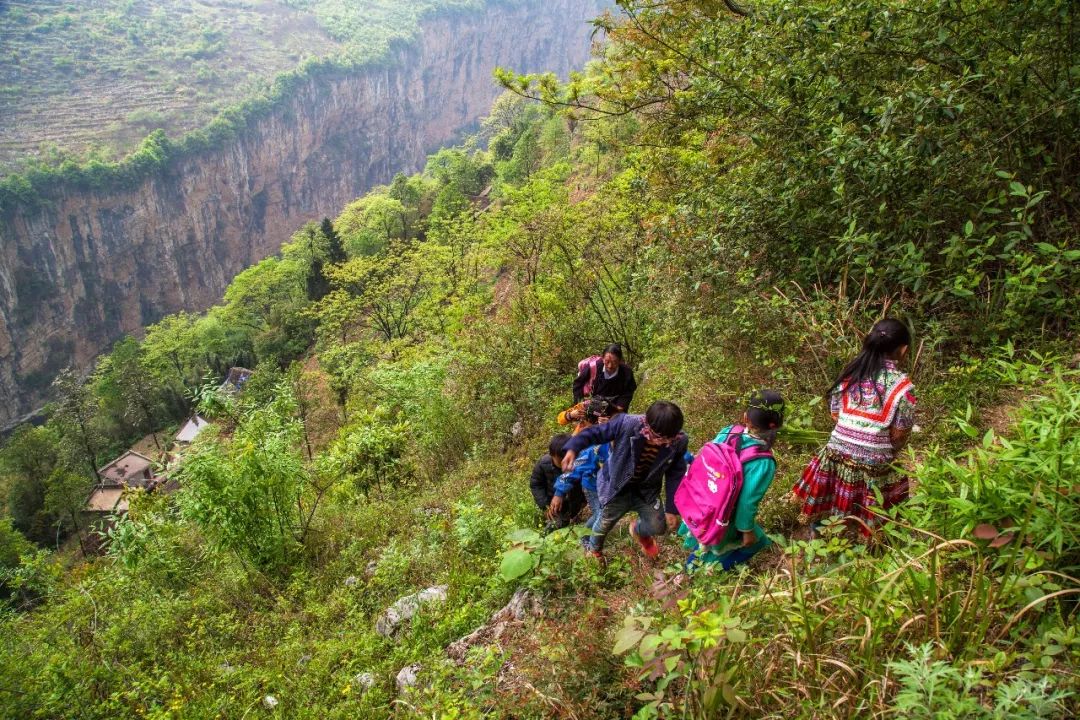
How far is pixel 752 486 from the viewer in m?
2.76

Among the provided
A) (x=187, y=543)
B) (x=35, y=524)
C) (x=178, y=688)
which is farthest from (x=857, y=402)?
(x=35, y=524)

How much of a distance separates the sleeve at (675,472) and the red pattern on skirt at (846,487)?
2.22 feet

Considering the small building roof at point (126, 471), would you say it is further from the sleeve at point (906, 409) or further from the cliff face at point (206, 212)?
the sleeve at point (906, 409)

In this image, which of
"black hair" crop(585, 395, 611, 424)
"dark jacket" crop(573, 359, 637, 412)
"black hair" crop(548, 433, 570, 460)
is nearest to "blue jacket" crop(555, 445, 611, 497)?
"black hair" crop(548, 433, 570, 460)

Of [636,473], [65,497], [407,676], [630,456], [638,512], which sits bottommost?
[65,497]

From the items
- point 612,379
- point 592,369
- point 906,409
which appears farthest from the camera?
point 592,369

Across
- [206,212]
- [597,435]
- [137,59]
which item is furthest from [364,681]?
[137,59]

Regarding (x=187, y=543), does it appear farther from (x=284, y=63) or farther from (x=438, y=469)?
(x=284, y=63)

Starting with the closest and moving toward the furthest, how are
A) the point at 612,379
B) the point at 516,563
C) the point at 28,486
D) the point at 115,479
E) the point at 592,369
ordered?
the point at 516,563, the point at 612,379, the point at 592,369, the point at 28,486, the point at 115,479

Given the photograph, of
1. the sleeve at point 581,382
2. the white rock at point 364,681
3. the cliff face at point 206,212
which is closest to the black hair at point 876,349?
the sleeve at point 581,382

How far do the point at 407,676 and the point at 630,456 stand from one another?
6.77 feet

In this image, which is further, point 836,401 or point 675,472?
point 675,472

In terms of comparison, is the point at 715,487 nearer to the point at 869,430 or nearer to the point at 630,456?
the point at 630,456

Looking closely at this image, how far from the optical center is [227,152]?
247 ft
